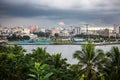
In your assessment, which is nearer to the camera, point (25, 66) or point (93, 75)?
point (93, 75)

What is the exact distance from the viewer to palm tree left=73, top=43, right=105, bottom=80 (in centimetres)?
1842

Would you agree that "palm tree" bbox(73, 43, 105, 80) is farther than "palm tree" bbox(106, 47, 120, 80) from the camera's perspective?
Yes

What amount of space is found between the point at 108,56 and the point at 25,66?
6177 millimetres

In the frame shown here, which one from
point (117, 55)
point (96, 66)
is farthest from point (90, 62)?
point (117, 55)

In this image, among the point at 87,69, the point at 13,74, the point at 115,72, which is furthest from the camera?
the point at 13,74

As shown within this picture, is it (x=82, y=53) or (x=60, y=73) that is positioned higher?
(x=82, y=53)

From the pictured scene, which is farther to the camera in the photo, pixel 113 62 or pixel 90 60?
pixel 90 60

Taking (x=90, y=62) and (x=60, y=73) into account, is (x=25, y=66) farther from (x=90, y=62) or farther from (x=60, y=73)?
(x=90, y=62)

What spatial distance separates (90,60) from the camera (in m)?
18.9

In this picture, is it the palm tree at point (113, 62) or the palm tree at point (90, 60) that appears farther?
the palm tree at point (90, 60)

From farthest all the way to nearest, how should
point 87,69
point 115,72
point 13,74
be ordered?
point 13,74
point 87,69
point 115,72

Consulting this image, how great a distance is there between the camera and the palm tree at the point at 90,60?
18.4 m

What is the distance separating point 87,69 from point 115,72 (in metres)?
1.82

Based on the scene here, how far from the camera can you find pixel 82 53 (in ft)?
62.7
